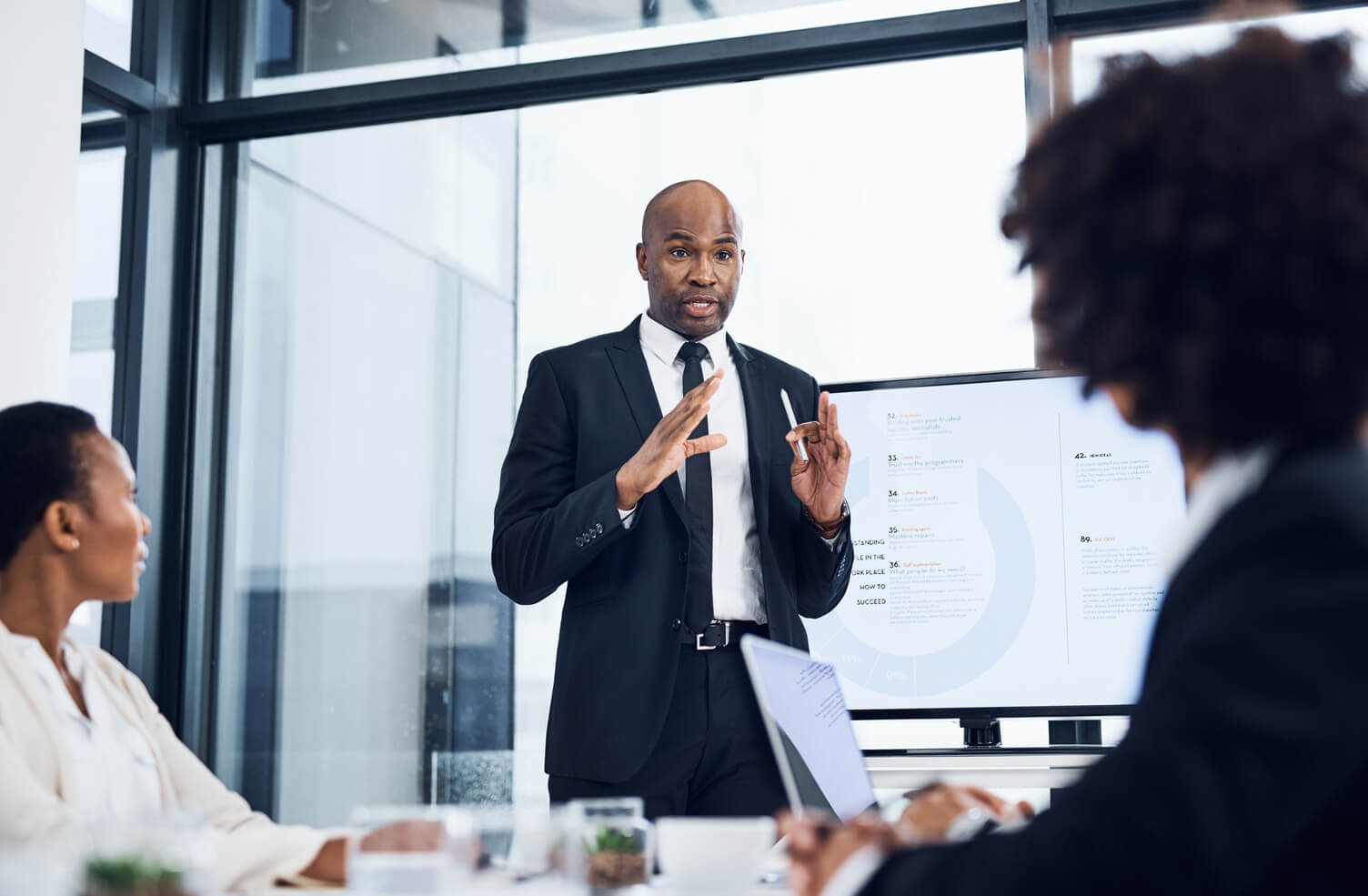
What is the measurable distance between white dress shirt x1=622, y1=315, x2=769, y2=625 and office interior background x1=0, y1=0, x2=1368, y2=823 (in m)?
0.93

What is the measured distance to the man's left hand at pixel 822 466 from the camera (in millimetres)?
2387

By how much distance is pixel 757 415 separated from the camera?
256cm

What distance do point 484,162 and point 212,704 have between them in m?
1.80

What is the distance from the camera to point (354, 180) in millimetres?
4066

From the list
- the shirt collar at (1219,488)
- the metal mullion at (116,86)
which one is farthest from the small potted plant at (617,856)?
the metal mullion at (116,86)

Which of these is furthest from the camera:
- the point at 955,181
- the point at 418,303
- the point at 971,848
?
the point at 418,303

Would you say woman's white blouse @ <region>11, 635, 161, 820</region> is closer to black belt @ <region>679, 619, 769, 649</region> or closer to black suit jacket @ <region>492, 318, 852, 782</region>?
black suit jacket @ <region>492, 318, 852, 782</region>

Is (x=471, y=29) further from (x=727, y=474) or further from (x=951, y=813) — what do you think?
(x=951, y=813)

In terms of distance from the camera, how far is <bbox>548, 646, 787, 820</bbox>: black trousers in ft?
7.40

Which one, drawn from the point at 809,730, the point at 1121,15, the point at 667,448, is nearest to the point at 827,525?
the point at 667,448

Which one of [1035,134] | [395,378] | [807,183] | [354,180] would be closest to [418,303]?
[395,378]

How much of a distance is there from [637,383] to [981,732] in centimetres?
117

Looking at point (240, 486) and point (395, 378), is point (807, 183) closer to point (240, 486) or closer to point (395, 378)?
point (395, 378)

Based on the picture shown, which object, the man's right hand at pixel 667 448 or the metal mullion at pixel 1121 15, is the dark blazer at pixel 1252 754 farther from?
the metal mullion at pixel 1121 15
